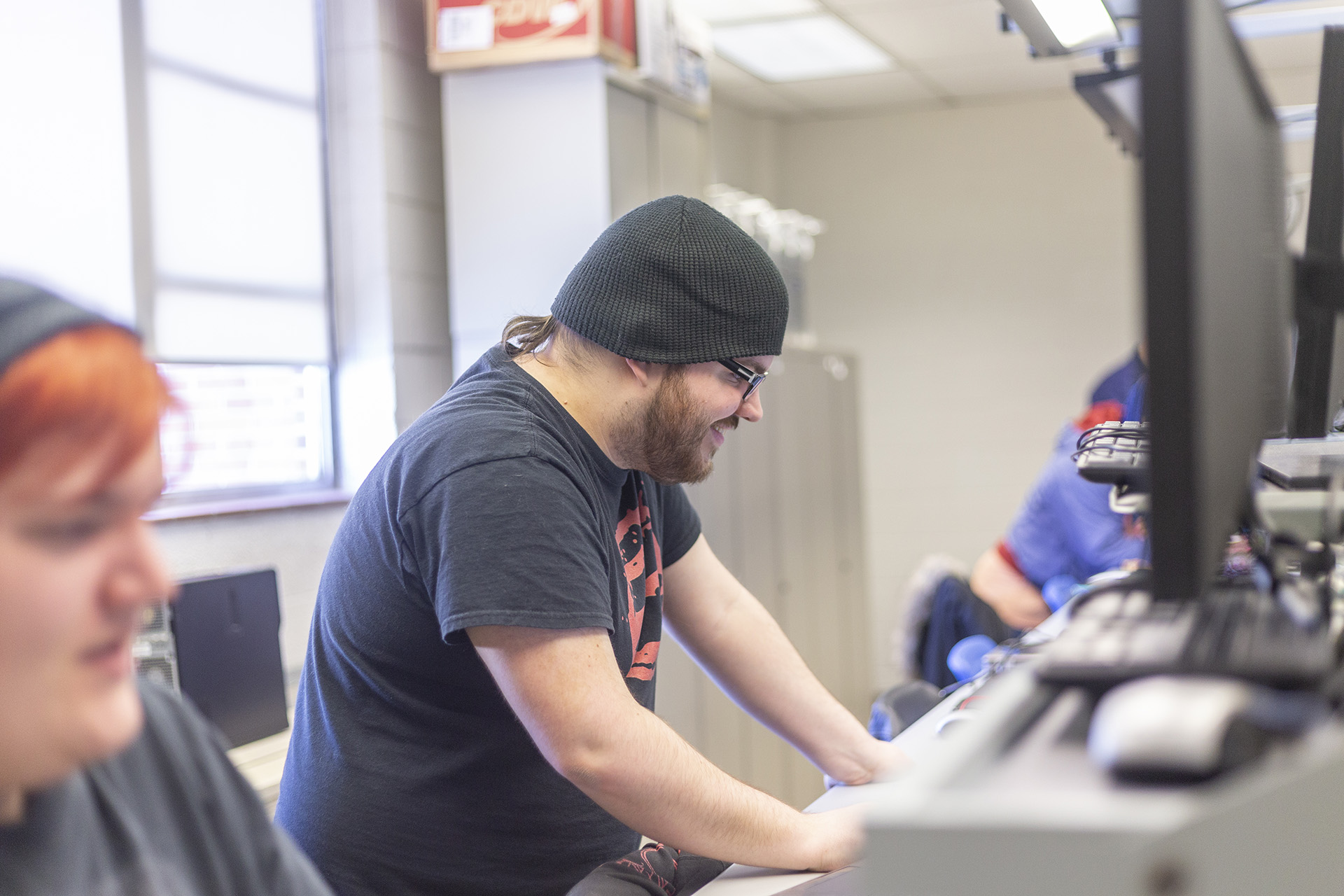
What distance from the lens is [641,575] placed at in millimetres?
1466

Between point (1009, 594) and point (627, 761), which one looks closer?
point (627, 761)

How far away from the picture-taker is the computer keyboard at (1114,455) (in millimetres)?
1001

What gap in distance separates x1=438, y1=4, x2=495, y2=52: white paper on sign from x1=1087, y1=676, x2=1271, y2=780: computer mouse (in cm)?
310

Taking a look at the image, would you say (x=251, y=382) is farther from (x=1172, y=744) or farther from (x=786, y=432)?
(x=1172, y=744)

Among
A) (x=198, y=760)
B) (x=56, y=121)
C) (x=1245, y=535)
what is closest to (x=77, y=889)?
(x=198, y=760)

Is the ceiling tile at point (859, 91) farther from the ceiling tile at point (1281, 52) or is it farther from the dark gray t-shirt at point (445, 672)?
the dark gray t-shirt at point (445, 672)

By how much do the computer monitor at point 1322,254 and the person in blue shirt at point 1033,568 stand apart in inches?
45.4

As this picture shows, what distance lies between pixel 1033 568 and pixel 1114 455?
1.80 meters

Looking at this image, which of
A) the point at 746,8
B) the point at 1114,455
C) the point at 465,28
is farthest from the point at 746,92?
the point at 1114,455

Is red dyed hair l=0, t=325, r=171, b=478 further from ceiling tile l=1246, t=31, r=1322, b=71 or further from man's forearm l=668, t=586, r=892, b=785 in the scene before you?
ceiling tile l=1246, t=31, r=1322, b=71

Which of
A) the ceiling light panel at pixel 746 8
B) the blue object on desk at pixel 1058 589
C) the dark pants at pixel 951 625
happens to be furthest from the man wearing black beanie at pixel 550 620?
the ceiling light panel at pixel 746 8

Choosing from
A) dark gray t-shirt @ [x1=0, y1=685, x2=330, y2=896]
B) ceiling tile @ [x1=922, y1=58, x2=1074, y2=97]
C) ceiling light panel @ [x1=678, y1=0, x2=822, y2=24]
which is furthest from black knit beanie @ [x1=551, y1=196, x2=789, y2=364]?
ceiling tile @ [x1=922, y1=58, x2=1074, y2=97]

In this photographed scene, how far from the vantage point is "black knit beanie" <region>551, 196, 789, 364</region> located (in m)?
1.36

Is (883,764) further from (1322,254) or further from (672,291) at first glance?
(1322,254)
